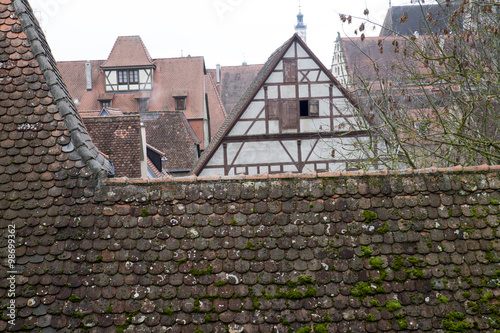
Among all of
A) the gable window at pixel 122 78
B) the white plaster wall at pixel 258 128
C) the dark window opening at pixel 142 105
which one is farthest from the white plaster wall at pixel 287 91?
the gable window at pixel 122 78

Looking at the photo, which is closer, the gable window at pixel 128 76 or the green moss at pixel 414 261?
the green moss at pixel 414 261

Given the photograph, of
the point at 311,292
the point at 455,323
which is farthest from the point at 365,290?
the point at 455,323

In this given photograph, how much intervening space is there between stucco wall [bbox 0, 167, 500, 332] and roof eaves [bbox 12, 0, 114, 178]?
→ 36 cm

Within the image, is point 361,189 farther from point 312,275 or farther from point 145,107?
point 145,107

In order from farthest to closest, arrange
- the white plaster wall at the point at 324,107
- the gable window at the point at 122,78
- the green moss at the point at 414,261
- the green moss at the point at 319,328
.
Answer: the gable window at the point at 122,78 < the white plaster wall at the point at 324,107 < the green moss at the point at 414,261 < the green moss at the point at 319,328

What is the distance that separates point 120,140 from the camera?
16781mm

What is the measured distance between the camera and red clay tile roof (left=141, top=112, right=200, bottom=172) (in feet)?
94.1

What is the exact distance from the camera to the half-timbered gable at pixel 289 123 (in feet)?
51.8

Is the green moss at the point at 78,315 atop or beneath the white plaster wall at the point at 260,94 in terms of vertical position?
beneath

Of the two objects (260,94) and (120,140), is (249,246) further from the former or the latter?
(120,140)

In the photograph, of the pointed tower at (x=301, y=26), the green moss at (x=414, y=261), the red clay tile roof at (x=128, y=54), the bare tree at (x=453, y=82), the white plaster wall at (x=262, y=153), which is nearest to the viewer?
the green moss at (x=414, y=261)

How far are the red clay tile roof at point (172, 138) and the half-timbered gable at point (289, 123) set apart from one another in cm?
1279

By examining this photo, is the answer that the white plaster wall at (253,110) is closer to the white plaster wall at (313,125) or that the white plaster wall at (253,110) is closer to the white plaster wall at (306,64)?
the white plaster wall at (313,125)

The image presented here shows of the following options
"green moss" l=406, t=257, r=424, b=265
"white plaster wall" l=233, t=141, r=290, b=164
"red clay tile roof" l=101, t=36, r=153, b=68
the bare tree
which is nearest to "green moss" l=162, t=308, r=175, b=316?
"green moss" l=406, t=257, r=424, b=265
